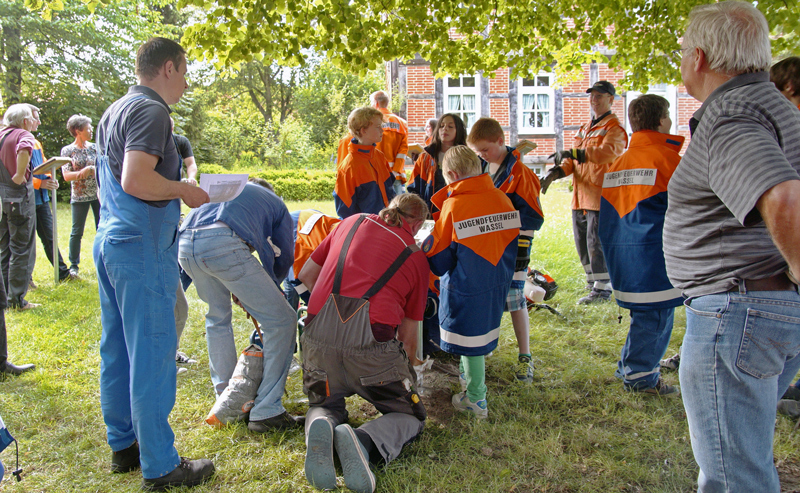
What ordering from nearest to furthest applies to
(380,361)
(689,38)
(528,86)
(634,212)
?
1. (689,38)
2. (380,361)
3. (634,212)
4. (528,86)

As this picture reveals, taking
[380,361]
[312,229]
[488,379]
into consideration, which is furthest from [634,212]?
[312,229]

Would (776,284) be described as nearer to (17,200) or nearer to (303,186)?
(17,200)

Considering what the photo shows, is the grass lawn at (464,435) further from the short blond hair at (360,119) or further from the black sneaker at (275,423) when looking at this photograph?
the short blond hair at (360,119)

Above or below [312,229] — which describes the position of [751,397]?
below

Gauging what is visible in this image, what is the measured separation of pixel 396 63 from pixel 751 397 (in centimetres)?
1831

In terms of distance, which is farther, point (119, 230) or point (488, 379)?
point (488, 379)

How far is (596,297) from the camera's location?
19.3ft

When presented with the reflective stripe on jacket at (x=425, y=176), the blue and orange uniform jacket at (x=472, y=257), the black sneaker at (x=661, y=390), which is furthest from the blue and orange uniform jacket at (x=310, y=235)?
the black sneaker at (x=661, y=390)

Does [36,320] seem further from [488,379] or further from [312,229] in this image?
[488,379]

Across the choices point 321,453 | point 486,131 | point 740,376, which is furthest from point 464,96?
point 740,376

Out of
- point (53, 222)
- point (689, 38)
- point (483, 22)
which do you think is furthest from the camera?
point (53, 222)

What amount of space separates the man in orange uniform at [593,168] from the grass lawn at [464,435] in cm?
105

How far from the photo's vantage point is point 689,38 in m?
1.72

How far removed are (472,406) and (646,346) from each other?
4.05 feet
